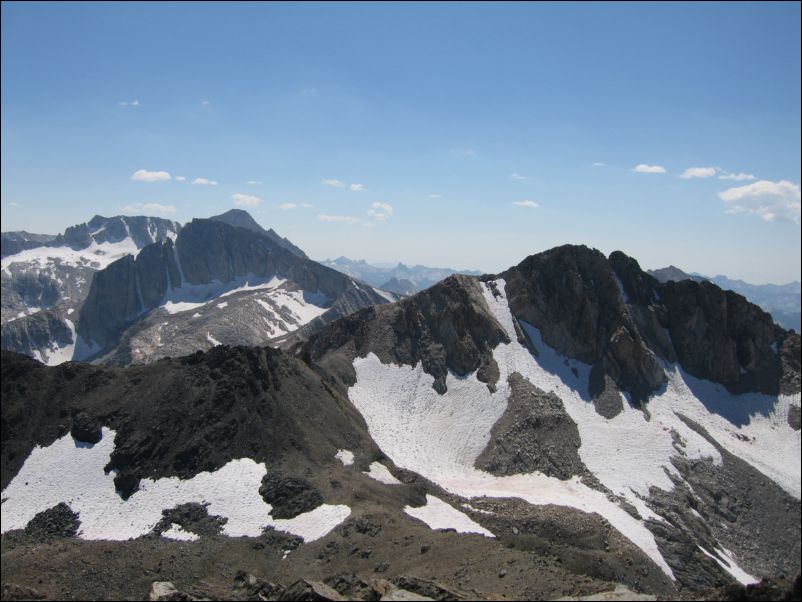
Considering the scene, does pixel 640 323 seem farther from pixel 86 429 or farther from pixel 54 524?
pixel 54 524

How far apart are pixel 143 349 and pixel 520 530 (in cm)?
17367

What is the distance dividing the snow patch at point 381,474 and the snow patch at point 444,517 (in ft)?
15.9

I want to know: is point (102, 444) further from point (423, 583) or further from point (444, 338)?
point (444, 338)

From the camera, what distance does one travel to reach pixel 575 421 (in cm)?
8375

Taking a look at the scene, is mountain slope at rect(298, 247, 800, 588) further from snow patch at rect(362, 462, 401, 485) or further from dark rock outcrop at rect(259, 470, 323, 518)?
dark rock outcrop at rect(259, 470, 323, 518)

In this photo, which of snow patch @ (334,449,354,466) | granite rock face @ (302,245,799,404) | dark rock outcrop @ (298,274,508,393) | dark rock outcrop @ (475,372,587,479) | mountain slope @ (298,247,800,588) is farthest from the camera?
granite rock face @ (302,245,799,404)

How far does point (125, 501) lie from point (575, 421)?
203 ft

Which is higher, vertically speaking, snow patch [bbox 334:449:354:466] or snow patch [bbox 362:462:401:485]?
snow patch [bbox 334:449:354:466]

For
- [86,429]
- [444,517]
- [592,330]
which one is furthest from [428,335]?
[86,429]

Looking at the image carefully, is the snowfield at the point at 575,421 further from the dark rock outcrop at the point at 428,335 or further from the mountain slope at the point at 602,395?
the dark rock outcrop at the point at 428,335

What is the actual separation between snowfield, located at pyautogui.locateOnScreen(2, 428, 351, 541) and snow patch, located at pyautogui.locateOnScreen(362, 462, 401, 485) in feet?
32.7

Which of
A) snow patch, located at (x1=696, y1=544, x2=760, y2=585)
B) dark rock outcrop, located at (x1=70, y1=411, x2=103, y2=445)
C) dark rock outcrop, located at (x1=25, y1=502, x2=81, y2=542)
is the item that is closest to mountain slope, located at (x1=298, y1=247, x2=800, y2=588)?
snow patch, located at (x1=696, y1=544, x2=760, y2=585)

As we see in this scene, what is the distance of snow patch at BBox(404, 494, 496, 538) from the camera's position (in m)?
51.7

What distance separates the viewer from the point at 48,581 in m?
40.5
